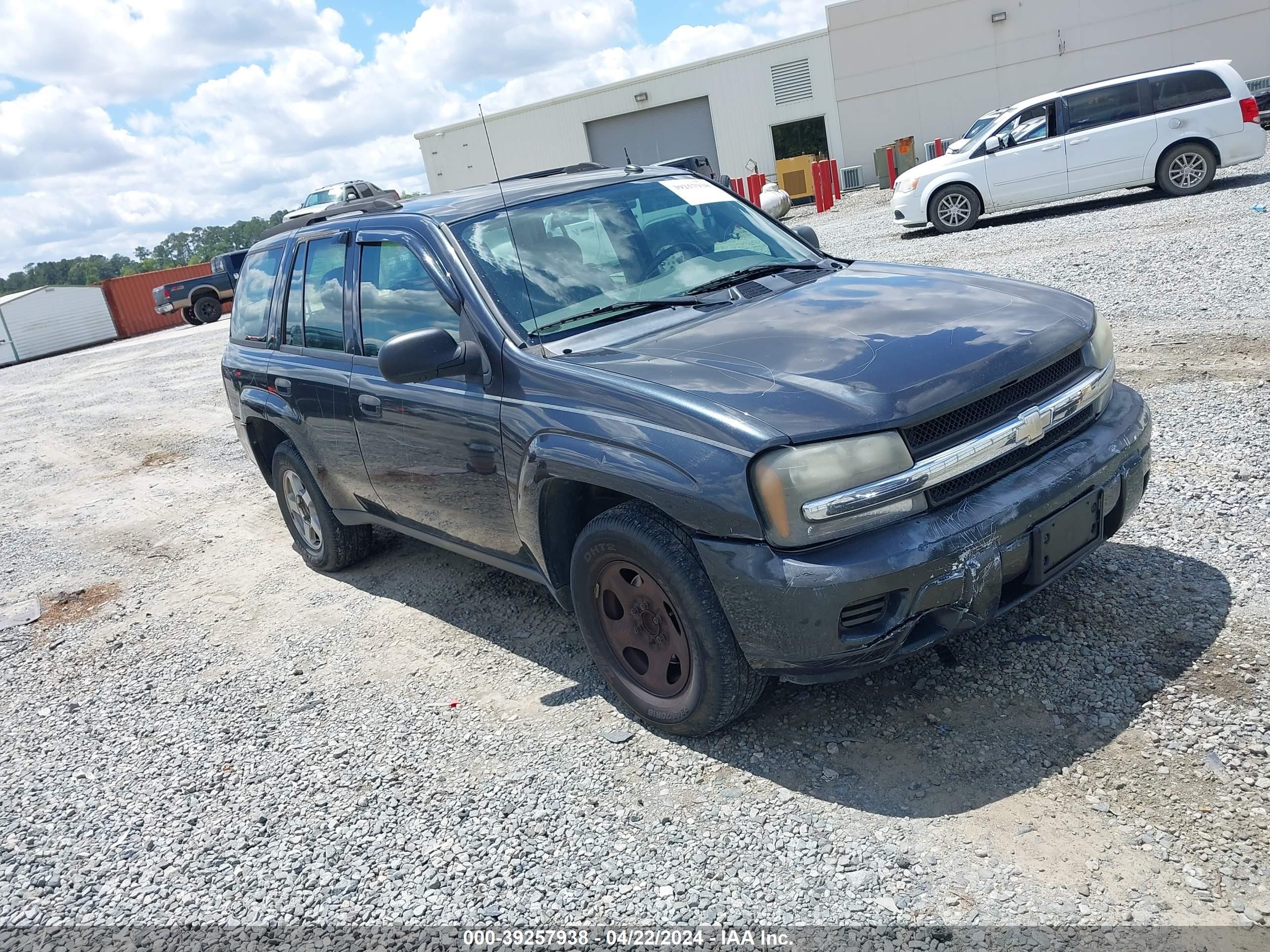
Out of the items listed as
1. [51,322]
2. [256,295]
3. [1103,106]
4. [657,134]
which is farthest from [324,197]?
[256,295]

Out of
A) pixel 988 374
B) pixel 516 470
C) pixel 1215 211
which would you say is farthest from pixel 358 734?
pixel 1215 211

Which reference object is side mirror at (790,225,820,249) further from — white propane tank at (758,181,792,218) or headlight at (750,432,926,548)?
headlight at (750,432,926,548)

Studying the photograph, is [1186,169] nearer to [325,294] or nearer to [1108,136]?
[1108,136]

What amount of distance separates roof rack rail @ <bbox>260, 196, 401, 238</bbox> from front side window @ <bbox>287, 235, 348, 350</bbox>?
156mm

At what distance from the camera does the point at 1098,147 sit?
45.2ft

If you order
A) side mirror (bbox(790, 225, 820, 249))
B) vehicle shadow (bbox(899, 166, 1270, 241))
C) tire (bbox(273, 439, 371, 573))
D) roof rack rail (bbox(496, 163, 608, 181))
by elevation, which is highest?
roof rack rail (bbox(496, 163, 608, 181))

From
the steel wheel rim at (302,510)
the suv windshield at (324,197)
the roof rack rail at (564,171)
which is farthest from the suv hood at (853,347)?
the suv windshield at (324,197)

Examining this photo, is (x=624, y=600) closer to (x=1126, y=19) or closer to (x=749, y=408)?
(x=749, y=408)

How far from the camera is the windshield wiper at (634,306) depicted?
3733mm

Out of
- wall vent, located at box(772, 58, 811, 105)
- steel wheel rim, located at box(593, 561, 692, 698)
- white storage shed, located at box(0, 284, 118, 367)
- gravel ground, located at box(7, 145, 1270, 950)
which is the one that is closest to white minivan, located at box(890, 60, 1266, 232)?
gravel ground, located at box(7, 145, 1270, 950)

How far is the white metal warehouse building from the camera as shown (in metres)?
29.2

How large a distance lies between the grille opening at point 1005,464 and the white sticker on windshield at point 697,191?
1.96 meters

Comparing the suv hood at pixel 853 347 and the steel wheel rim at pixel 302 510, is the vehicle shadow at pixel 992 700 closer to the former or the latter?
the suv hood at pixel 853 347

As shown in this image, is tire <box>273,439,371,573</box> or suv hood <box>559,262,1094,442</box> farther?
tire <box>273,439,371,573</box>
